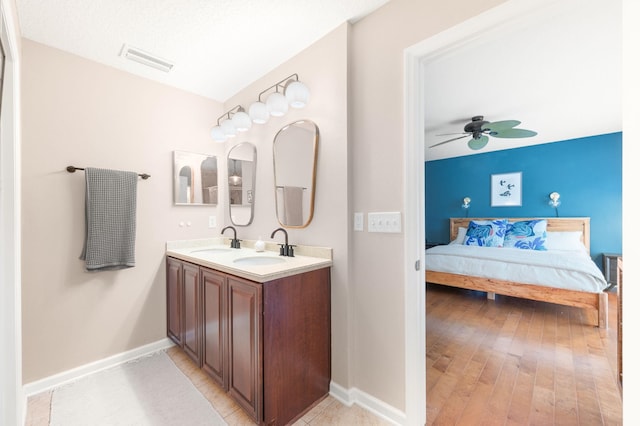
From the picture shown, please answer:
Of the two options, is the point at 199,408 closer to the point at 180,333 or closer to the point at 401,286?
the point at 180,333

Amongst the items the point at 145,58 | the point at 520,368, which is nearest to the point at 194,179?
the point at 145,58

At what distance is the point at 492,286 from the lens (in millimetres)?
3211

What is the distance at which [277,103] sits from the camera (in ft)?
Result: 5.98

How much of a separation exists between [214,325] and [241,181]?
1.29m

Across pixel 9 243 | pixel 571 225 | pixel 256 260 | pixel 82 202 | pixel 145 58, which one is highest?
pixel 145 58

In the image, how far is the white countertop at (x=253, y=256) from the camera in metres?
1.38

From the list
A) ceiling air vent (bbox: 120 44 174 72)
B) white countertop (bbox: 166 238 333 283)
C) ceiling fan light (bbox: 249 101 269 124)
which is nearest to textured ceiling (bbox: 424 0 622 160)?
ceiling fan light (bbox: 249 101 269 124)

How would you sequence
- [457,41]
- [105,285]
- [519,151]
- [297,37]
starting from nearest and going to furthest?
[457,41] → [297,37] → [105,285] → [519,151]

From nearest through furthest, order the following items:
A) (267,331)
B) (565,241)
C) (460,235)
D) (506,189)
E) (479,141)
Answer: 1. (267,331)
2. (479,141)
3. (565,241)
4. (506,189)
5. (460,235)

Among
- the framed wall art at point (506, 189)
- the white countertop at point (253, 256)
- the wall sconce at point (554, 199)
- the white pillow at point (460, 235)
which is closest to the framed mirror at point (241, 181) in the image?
the white countertop at point (253, 256)

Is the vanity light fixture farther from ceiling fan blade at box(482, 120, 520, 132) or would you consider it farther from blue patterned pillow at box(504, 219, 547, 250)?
blue patterned pillow at box(504, 219, 547, 250)

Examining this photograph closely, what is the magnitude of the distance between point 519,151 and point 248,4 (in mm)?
4920

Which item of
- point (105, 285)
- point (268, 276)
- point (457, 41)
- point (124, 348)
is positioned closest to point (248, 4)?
point (457, 41)

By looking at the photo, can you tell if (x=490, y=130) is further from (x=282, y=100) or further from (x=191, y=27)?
(x=191, y=27)
